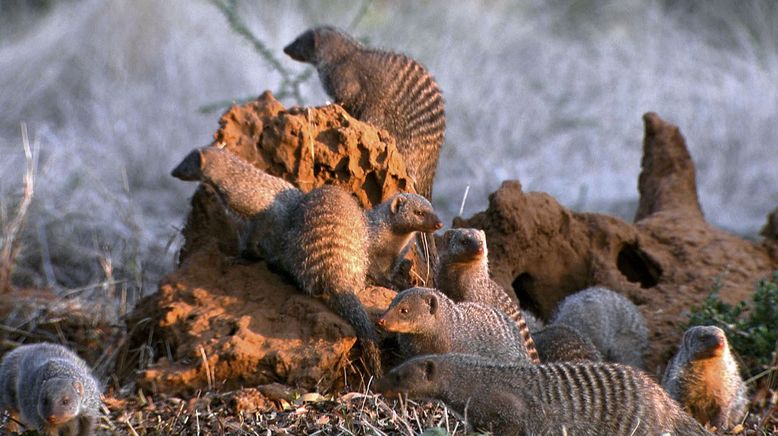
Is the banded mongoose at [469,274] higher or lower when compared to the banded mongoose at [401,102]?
lower

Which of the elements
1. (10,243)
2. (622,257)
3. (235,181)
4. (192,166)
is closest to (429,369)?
(235,181)

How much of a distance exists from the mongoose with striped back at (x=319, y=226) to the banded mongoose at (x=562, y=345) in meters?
0.71

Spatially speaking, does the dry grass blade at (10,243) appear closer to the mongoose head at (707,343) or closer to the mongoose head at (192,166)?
the mongoose head at (192,166)

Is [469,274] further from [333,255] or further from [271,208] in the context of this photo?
[271,208]

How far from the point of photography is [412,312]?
3445mm

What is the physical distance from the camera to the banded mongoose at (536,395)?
305cm

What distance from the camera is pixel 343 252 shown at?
12.5 feet

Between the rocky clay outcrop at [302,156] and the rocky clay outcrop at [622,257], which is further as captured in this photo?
the rocky clay outcrop at [622,257]

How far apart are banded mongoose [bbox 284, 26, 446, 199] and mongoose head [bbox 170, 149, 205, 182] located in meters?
1.05

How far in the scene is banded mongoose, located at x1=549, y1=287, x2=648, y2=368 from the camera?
15.1ft

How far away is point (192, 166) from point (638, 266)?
2.57m

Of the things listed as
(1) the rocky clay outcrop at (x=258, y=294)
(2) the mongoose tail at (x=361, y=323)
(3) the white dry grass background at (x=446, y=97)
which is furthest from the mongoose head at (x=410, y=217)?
(3) the white dry grass background at (x=446, y=97)

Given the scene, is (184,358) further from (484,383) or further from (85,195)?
(85,195)

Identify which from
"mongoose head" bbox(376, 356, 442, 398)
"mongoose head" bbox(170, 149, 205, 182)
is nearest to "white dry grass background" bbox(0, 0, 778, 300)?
"mongoose head" bbox(170, 149, 205, 182)
